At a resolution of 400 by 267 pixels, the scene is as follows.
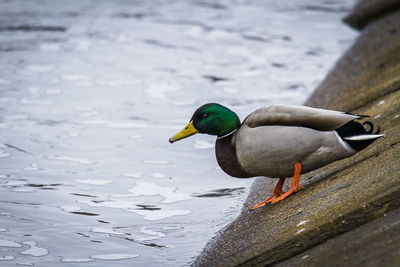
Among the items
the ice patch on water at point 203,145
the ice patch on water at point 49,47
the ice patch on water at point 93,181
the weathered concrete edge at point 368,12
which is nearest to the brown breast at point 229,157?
the ice patch on water at point 93,181

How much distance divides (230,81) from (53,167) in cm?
377

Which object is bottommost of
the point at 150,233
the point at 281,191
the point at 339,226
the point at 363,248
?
the point at 150,233

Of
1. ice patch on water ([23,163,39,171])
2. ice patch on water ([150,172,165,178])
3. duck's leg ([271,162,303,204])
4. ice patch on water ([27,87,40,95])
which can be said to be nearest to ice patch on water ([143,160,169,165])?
ice patch on water ([150,172,165,178])

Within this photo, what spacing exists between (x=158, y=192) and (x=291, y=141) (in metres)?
1.79

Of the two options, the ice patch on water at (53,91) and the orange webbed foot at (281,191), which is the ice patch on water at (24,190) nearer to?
the orange webbed foot at (281,191)

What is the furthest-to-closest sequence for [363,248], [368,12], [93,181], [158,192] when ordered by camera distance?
[368,12]
[93,181]
[158,192]
[363,248]

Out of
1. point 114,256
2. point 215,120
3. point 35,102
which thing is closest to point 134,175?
point 114,256

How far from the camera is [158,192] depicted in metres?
5.65

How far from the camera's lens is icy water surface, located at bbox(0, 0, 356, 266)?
4773mm

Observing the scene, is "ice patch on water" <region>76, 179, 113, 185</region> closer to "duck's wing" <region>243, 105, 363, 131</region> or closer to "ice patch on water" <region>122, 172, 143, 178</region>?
"ice patch on water" <region>122, 172, 143, 178</region>

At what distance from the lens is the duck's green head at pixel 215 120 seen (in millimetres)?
4355

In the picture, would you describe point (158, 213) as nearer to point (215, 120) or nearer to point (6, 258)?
point (215, 120)

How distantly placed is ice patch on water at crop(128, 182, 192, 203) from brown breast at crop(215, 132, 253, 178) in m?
1.20

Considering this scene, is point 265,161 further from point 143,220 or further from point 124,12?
point 124,12
